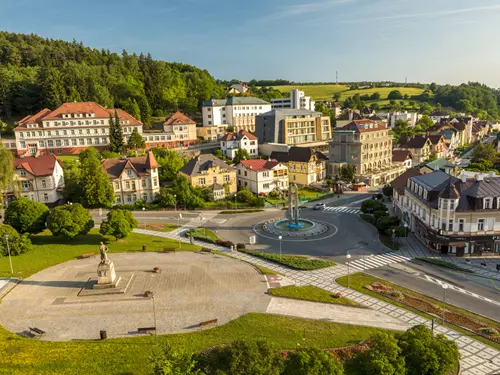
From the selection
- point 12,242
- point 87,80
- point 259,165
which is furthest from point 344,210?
point 87,80

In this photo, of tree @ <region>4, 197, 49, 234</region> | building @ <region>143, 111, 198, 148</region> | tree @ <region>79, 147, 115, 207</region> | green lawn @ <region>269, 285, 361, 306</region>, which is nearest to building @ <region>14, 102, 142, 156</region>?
building @ <region>143, 111, 198, 148</region>

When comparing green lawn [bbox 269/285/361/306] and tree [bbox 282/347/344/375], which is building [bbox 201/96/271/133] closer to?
green lawn [bbox 269/285/361/306]

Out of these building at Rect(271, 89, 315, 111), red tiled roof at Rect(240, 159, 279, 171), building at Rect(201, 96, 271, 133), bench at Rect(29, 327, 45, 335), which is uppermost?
building at Rect(271, 89, 315, 111)

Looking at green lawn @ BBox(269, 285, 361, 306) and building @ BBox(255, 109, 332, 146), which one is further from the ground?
building @ BBox(255, 109, 332, 146)

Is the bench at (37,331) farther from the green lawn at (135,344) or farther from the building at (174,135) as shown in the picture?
the building at (174,135)

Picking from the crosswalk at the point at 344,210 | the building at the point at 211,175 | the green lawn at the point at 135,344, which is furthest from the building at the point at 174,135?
the green lawn at the point at 135,344
